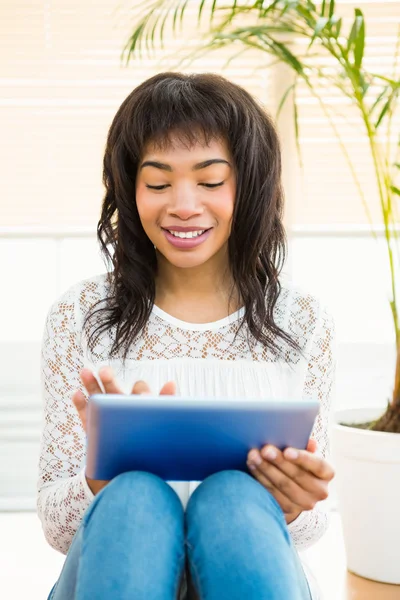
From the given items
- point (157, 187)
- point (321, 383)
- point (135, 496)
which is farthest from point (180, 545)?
point (157, 187)

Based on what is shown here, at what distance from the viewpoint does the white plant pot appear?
7.77 feet

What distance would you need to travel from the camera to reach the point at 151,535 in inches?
41.7

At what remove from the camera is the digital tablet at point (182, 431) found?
1032mm

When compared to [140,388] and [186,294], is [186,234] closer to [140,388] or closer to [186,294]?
[186,294]

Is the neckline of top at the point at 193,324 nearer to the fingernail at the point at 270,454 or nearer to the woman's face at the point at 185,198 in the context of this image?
the woman's face at the point at 185,198

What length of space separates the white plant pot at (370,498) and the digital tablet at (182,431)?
49.7 inches

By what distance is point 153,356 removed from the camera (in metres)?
1.62

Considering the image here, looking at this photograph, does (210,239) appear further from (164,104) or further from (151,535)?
(151,535)

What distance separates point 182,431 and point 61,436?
50 centimetres

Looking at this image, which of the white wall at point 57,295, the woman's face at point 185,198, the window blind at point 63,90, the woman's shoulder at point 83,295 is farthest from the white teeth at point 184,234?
the window blind at point 63,90

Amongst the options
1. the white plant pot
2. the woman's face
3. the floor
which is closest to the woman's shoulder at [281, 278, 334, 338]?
the woman's face

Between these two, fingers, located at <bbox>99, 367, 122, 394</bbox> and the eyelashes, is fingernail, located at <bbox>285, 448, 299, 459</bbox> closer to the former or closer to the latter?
fingers, located at <bbox>99, 367, 122, 394</bbox>

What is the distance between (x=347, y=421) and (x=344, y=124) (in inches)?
46.5

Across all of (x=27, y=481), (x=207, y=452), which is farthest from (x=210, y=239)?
(x=27, y=481)
